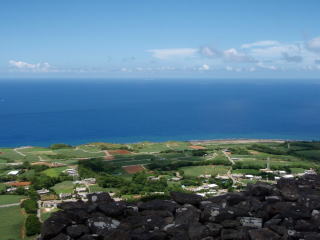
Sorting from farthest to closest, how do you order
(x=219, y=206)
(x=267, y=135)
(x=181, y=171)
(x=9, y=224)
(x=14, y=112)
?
1. (x=14, y=112)
2. (x=267, y=135)
3. (x=181, y=171)
4. (x=9, y=224)
5. (x=219, y=206)

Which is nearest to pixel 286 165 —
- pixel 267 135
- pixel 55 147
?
pixel 55 147

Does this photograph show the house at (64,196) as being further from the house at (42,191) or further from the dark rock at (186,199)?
the dark rock at (186,199)

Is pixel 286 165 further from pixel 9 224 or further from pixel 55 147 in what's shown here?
pixel 55 147

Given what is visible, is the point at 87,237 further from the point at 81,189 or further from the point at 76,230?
the point at 81,189

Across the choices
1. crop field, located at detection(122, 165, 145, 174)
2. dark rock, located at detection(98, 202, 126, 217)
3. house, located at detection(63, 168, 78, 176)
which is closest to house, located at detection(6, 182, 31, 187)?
house, located at detection(63, 168, 78, 176)

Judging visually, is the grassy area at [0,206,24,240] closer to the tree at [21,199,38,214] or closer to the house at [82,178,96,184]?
the tree at [21,199,38,214]

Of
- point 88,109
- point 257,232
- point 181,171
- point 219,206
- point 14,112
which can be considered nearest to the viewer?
point 257,232
